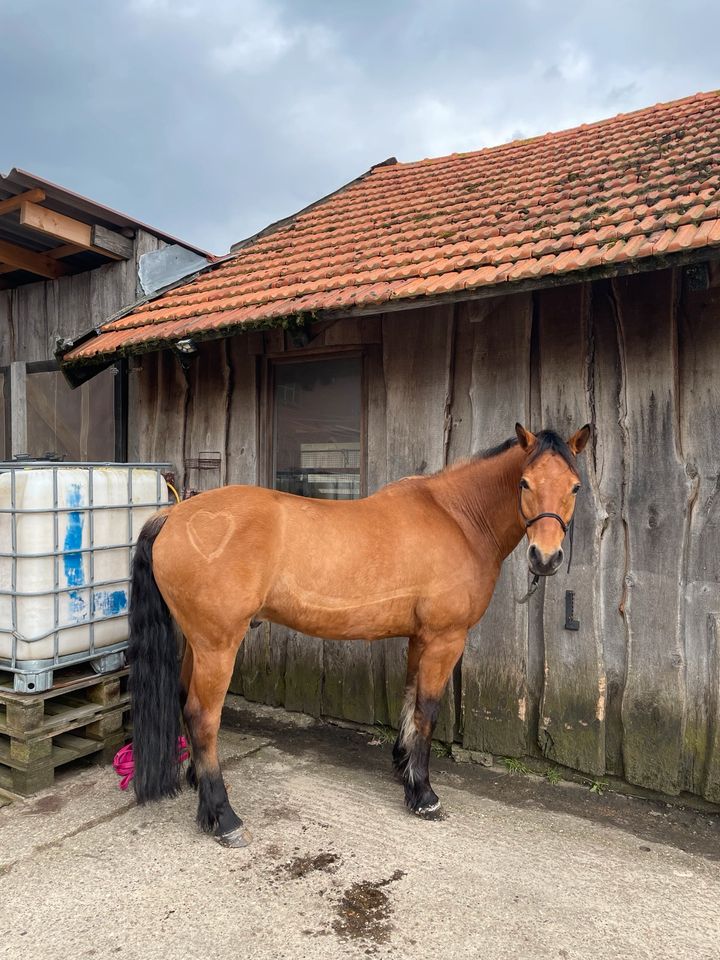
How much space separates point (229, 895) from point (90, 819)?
1.02 m

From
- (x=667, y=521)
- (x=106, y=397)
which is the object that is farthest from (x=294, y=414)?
(x=667, y=521)

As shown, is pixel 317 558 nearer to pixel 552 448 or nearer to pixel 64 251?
pixel 552 448

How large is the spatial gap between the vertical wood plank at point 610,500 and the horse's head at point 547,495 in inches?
24.3

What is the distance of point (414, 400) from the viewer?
415cm

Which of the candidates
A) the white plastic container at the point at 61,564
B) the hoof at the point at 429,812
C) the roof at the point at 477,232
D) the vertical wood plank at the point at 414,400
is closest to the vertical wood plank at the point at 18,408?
the roof at the point at 477,232

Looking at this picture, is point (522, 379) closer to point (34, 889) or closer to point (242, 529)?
point (242, 529)

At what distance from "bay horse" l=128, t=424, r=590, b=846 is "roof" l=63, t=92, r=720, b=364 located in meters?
1.06

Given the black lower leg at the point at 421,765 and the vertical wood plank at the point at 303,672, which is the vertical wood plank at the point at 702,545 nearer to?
the black lower leg at the point at 421,765

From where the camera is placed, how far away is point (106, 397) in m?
6.00

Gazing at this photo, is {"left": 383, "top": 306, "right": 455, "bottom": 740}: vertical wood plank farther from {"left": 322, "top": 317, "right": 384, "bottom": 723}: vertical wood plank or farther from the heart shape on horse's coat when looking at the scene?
the heart shape on horse's coat

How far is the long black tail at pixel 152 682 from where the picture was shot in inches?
117

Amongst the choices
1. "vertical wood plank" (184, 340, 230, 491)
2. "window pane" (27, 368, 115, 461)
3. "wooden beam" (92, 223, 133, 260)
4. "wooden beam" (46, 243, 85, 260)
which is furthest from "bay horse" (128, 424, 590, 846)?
"wooden beam" (46, 243, 85, 260)

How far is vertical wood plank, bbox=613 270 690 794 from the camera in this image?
327 centimetres

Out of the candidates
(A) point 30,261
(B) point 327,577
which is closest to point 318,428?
(B) point 327,577
